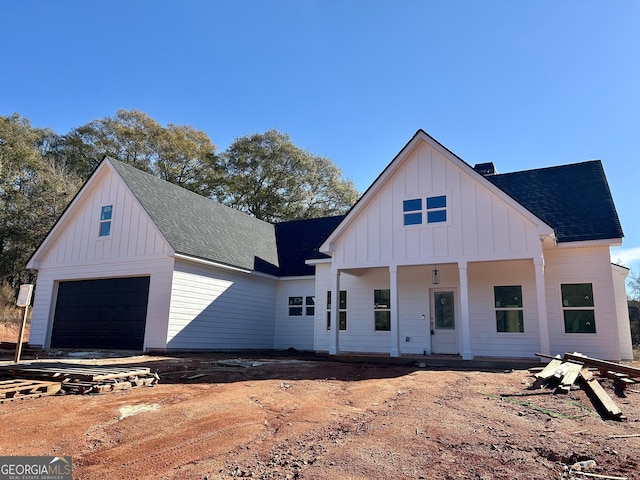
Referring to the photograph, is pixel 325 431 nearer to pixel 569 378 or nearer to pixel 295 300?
pixel 569 378

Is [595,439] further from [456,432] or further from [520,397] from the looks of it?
[520,397]

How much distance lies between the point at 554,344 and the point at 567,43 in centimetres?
800

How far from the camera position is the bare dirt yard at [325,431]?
3.54 metres

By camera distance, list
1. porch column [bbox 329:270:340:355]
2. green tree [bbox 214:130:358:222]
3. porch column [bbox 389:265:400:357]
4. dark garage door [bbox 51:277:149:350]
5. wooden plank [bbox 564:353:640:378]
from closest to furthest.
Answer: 1. wooden plank [bbox 564:353:640:378]
2. porch column [bbox 389:265:400:357]
3. porch column [bbox 329:270:340:355]
4. dark garage door [bbox 51:277:149:350]
5. green tree [bbox 214:130:358:222]

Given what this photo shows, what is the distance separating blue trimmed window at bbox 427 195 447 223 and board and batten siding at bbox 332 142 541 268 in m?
0.13

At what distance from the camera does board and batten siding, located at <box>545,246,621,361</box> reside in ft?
37.9

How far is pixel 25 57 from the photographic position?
51.6 ft

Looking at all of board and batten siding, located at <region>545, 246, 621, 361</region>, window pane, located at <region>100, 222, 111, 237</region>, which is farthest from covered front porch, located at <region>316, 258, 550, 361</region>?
window pane, located at <region>100, 222, 111, 237</region>

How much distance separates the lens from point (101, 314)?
1556 centimetres

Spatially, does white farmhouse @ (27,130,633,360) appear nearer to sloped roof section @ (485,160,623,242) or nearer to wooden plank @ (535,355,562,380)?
sloped roof section @ (485,160,623,242)

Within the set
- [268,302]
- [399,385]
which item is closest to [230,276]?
[268,302]

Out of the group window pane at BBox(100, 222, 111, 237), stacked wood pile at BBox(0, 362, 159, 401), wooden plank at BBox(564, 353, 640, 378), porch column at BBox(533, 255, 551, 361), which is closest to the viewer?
stacked wood pile at BBox(0, 362, 159, 401)

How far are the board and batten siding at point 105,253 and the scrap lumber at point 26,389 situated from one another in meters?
6.90

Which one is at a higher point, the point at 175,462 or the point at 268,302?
the point at 268,302
